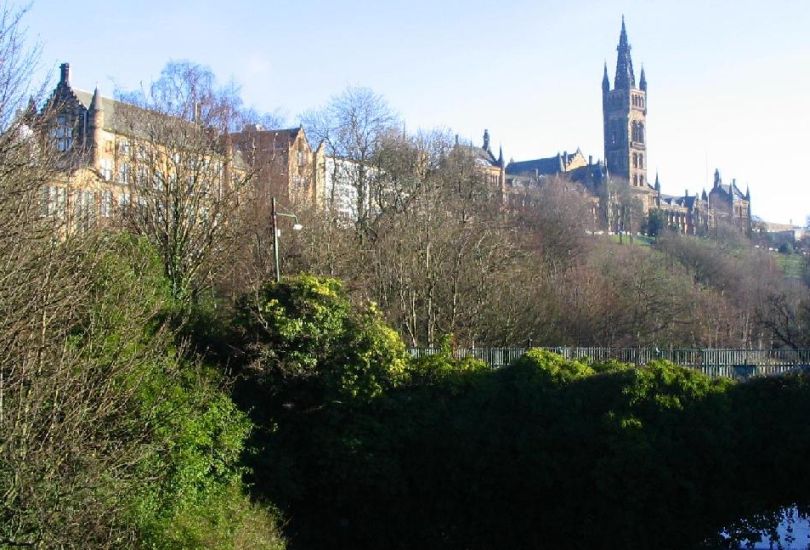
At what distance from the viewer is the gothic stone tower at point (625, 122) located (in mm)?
118750

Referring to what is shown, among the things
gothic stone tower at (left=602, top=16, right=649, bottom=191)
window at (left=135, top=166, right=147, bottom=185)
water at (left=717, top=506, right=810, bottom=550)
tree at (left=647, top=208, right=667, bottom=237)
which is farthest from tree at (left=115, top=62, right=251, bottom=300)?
gothic stone tower at (left=602, top=16, right=649, bottom=191)

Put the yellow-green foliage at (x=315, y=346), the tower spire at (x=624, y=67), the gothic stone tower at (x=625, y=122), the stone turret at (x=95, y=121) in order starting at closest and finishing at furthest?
the yellow-green foliage at (x=315, y=346), the stone turret at (x=95, y=121), the gothic stone tower at (x=625, y=122), the tower spire at (x=624, y=67)

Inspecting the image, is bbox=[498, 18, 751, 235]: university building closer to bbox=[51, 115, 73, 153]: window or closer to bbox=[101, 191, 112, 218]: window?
bbox=[101, 191, 112, 218]: window

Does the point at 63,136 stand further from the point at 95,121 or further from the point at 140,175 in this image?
the point at 95,121

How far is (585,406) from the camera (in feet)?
52.0

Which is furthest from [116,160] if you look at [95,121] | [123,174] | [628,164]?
Result: [628,164]

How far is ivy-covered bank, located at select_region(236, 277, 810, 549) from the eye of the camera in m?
14.5

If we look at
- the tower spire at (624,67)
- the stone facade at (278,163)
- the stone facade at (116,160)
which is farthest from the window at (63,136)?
the tower spire at (624,67)

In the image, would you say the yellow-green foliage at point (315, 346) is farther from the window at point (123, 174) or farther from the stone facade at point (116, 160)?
the window at point (123, 174)

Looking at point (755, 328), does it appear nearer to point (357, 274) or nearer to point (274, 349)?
point (357, 274)

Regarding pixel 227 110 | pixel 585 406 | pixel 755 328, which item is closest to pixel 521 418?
pixel 585 406

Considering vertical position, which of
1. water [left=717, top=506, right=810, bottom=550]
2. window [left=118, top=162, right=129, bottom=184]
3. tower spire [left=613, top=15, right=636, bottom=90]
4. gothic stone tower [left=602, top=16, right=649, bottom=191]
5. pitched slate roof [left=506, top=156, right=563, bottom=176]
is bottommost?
water [left=717, top=506, right=810, bottom=550]

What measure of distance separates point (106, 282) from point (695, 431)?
37.0 feet

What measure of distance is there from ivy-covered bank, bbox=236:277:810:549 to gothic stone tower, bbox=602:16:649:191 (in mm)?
106315
